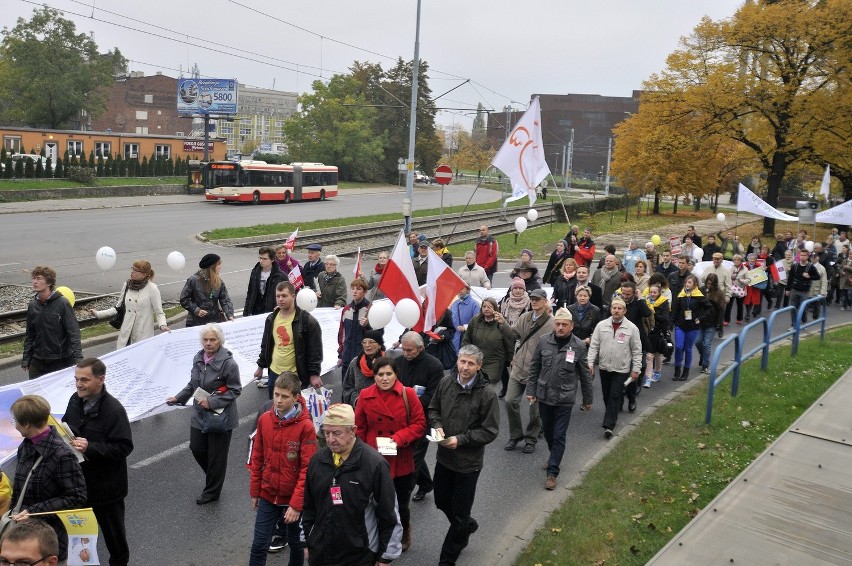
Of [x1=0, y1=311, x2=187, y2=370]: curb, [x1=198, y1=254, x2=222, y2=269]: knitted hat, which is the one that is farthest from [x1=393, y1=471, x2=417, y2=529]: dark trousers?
[x1=0, y1=311, x2=187, y2=370]: curb

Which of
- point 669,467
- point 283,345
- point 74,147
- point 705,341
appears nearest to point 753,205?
point 705,341

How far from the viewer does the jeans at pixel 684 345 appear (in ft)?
41.3

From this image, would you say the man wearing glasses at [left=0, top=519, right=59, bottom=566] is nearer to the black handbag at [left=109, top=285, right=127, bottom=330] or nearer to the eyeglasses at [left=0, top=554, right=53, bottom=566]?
the eyeglasses at [left=0, top=554, right=53, bottom=566]

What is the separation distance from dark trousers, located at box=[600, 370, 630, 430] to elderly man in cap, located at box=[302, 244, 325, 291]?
5067 mm

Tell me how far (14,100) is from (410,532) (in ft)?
238

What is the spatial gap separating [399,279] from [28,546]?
590cm

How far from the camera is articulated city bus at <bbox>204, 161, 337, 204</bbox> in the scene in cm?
4562

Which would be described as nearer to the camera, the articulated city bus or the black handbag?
Result: the black handbag

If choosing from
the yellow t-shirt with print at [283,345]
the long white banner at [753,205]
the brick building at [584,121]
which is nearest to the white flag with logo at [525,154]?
the long white banner at [753,205]

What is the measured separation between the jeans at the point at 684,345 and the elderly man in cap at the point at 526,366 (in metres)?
4.28

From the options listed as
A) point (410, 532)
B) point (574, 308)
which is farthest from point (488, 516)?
point (574, 308)

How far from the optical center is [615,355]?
368 inches

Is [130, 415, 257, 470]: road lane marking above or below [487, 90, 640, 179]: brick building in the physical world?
below

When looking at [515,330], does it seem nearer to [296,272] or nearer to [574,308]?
[574,308]
